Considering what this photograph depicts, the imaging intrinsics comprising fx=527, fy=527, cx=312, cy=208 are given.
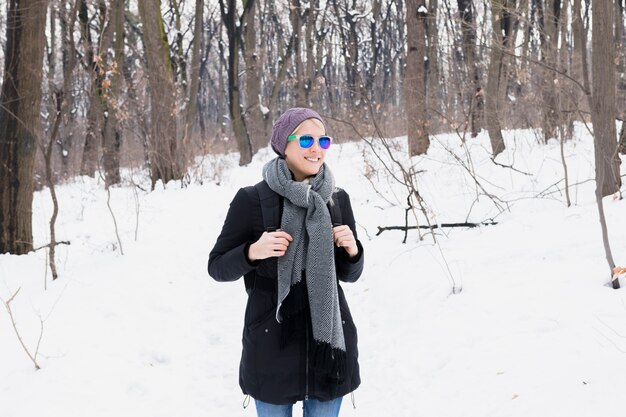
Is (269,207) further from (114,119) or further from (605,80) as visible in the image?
(114,119)

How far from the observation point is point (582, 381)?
2.47m

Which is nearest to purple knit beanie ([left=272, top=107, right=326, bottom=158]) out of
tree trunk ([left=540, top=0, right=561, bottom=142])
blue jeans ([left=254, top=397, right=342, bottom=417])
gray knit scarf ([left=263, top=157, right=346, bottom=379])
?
gray knit scarf ([left=263, top=157, right=346, bottom=379])

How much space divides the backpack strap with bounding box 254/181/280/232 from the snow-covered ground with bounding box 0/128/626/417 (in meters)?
1.58

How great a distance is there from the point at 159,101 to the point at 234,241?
30.9ft

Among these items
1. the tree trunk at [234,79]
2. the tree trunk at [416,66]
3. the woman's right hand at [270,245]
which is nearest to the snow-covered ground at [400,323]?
the woman's right hand at [270,245]

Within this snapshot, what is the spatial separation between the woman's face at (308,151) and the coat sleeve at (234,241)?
8.3 inches

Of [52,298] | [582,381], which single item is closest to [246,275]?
[582,381]

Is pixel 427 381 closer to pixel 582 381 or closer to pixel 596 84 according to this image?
pixel 582 381

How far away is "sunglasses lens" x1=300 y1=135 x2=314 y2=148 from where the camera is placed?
70.8 inches

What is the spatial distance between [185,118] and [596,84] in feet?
36.9

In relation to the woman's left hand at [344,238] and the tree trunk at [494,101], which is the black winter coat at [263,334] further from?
the tree trunk at [494,101]

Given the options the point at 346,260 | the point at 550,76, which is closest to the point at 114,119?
the point at 550,76

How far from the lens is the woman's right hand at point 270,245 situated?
66.7 inches

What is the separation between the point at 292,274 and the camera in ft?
Result: 5.84
